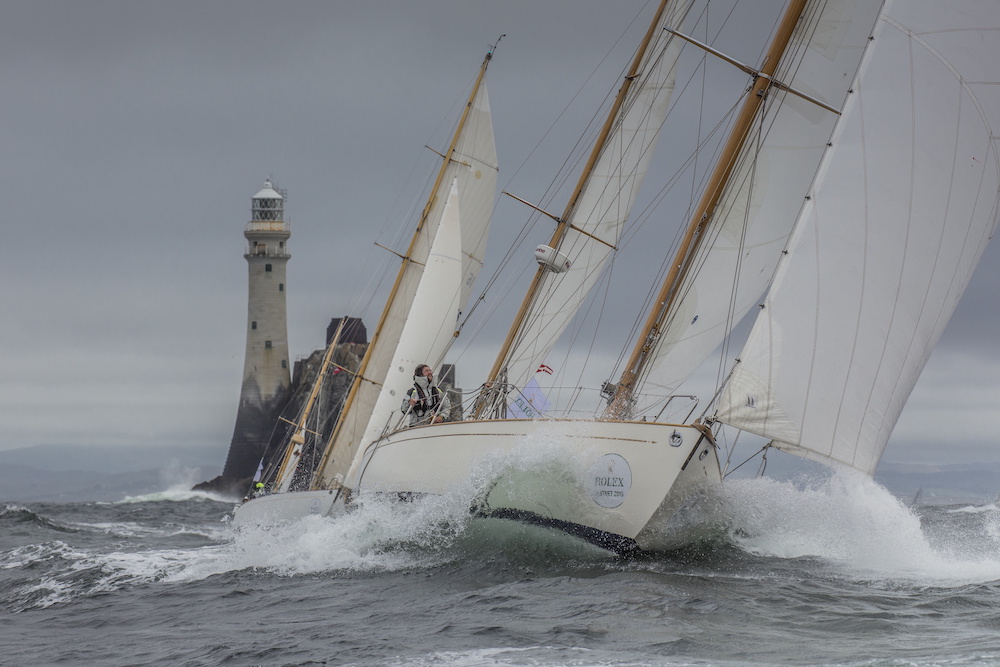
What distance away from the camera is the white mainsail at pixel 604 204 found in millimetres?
20797

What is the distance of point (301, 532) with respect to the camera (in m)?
19.8

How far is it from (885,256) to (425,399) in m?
7.07

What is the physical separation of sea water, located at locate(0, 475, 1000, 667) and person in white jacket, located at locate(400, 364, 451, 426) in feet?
5.12

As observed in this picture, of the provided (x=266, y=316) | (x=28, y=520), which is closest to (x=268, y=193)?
(x=266, y=316)

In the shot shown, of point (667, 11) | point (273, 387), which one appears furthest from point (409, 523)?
point (273, 387)

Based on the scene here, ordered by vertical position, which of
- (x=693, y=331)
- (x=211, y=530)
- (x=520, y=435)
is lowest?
(x=211, y=530)

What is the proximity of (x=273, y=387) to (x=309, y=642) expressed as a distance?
5207 cm

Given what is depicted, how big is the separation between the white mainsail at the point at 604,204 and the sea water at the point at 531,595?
4699 millimetres

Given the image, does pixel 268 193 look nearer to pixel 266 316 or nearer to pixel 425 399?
pixel 266 316

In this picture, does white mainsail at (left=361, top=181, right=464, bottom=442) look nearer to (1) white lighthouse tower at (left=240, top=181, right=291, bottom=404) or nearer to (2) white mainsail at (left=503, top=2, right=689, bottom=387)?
(2) white mainsail at (left=503, top=2, right=689, bottom=387)

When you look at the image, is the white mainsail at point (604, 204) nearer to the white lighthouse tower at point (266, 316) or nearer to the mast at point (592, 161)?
the mast at point (592, 161)

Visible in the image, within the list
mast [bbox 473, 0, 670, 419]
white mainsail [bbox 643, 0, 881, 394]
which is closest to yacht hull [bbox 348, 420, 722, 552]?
white mainsail [bbox 643, 0, 881, 394]

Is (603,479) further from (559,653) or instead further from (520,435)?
(559,653)

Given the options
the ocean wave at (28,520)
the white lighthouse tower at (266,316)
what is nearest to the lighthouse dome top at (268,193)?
the white lighthouse tower at (266,316)
